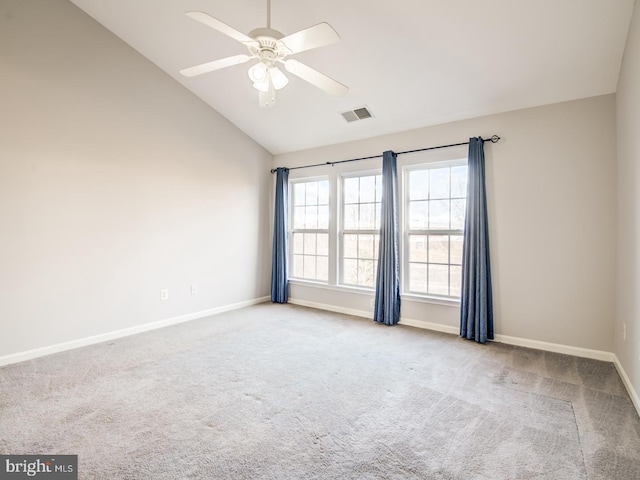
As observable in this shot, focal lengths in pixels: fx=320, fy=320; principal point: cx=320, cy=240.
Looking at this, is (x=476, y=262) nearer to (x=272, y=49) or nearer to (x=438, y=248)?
(x=438, y=248)

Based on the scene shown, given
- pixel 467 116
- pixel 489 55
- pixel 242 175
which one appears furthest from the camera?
pixel 242 175

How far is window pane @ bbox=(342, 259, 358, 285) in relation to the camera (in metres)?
4.94

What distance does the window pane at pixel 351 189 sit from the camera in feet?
16.2

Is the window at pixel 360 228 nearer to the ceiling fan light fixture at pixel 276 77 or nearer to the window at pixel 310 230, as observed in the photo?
the window at pixel 310 230

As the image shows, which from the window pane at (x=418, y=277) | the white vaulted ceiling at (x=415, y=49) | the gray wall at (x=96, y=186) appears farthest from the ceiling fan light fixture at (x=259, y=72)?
the window pane at (x=418, y=277)

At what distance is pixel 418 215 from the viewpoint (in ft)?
14.2

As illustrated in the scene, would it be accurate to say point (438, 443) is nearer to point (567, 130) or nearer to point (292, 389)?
point (292, 389)

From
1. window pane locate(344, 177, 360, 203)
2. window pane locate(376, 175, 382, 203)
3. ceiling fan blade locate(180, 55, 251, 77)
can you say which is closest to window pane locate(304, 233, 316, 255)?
window pane locate(344, 177, 360, 203)

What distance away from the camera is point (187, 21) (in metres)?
3.33

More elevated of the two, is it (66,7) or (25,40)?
(66,7)

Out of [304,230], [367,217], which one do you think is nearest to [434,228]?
[367,217]

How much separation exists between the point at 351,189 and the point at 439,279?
6.13 ft

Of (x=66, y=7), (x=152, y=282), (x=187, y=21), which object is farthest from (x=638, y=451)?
(x=66, y=7)

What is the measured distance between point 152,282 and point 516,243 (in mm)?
4362
